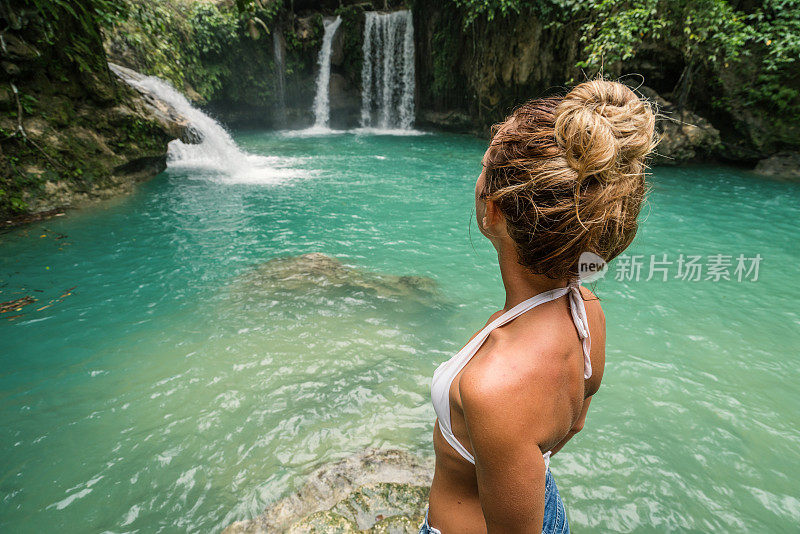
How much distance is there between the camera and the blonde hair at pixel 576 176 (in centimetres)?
71

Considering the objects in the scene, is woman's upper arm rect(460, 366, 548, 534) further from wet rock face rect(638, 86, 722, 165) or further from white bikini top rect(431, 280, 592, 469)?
wet rock face rect(638, 86, 722, 165)

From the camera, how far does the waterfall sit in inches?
404

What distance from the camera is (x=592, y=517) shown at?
2252mm

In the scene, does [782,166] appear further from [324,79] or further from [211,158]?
[324,79]

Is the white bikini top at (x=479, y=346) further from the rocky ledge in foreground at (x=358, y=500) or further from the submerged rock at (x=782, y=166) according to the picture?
the submerged rock at (x=782, y=166)

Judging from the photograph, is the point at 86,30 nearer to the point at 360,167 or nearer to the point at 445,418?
the point at 360,167

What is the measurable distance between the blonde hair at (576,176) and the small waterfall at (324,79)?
2349 cm

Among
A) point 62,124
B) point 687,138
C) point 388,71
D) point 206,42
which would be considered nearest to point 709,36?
point 687,138

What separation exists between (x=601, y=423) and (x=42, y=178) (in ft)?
29.0

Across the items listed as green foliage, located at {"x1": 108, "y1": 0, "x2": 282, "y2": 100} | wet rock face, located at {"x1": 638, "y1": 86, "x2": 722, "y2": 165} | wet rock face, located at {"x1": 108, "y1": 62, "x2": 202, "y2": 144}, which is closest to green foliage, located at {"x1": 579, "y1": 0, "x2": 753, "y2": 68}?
wet rock face, located at {"x1": 638, "y1": 86, "x2": 722, "y2": 165}

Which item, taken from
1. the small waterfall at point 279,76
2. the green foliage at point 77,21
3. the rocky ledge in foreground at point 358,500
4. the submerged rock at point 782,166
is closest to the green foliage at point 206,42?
the small waterfall at point 279,76

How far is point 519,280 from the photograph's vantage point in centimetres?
91

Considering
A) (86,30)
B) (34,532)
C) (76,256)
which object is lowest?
(34,532)

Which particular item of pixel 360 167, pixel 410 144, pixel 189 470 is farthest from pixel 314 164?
pixel 189 470
